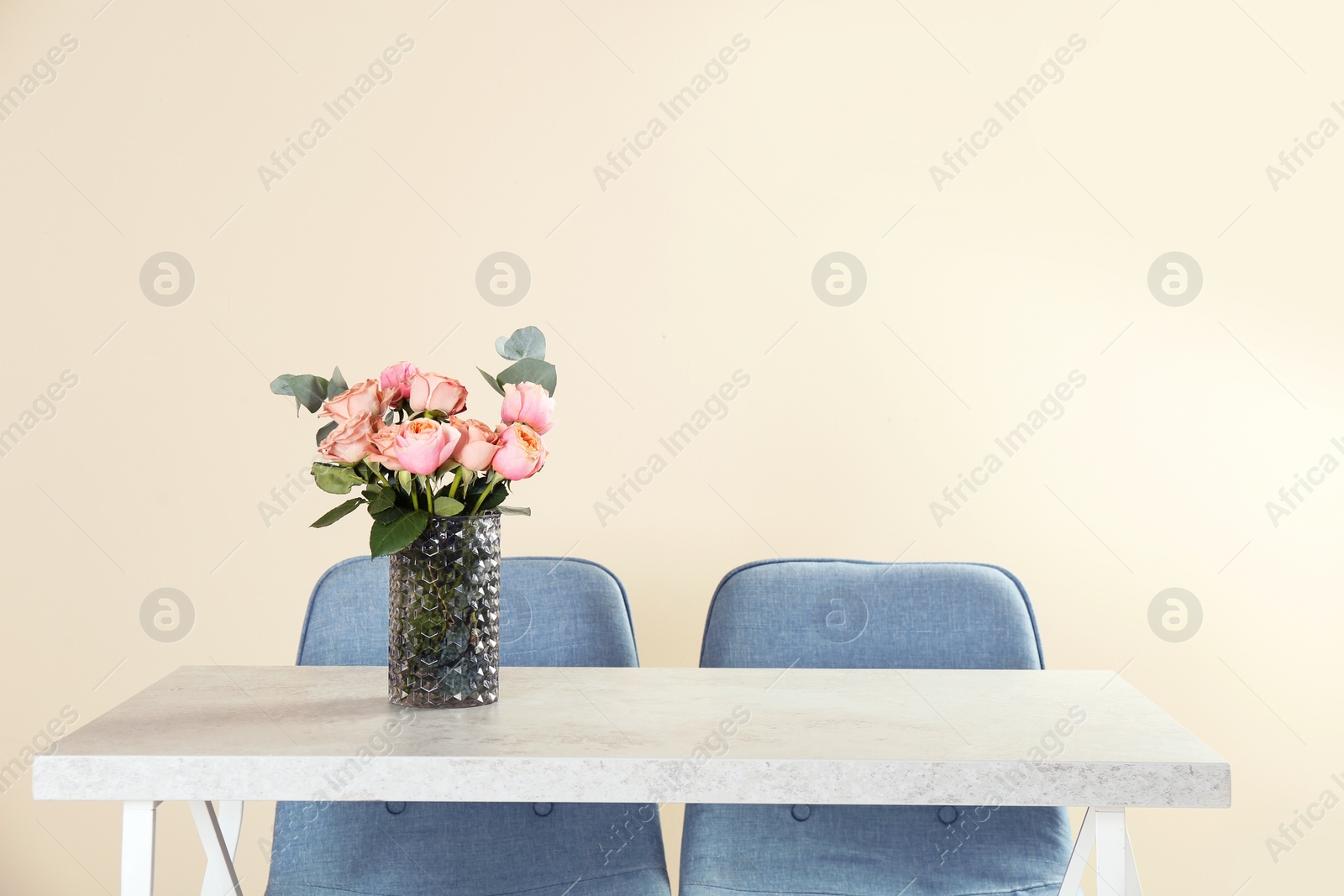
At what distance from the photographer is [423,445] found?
1101mm

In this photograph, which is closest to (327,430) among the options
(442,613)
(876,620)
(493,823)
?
(442,613)

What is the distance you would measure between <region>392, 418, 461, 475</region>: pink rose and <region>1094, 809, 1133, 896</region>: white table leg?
74 cm

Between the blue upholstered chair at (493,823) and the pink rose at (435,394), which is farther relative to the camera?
the blue upholstered chair at (493,823)

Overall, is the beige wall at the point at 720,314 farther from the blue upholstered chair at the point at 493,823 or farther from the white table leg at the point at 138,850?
the white table leg at the point at 138,850

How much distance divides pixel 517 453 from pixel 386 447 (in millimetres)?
134

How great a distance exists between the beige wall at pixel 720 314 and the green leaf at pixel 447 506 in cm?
94

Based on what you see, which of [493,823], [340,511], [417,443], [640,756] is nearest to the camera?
[640,756]

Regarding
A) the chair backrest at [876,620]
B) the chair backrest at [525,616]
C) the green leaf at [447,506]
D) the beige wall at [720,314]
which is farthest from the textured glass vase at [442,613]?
the beige wall at [720,314]

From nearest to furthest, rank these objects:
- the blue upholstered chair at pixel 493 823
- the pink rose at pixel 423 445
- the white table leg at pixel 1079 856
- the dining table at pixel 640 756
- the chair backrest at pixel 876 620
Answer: the dining table at pixel 640 756 → the pink rose at pixel 423 445 → the white table leg at pixel 1079 856 → the blue upholstered chair at pixel 493 823 → the chair backrest at pixel 876 620

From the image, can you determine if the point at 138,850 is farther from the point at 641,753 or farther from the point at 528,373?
the point at 528,373

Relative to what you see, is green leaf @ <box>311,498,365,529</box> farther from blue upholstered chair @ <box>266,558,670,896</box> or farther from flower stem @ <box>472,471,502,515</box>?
blue upholstered chair @ <box>266,558,670,896</box>

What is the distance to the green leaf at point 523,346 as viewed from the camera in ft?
4.12

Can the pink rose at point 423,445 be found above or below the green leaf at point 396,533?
above

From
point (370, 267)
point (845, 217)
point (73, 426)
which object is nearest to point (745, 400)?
point (845, 217)
